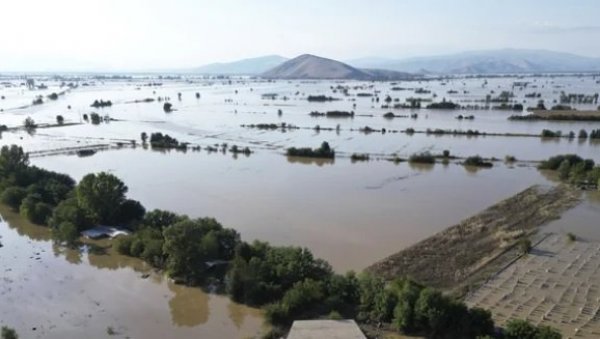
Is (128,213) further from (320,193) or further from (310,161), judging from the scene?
(310,161)

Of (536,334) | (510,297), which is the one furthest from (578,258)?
(536,334)

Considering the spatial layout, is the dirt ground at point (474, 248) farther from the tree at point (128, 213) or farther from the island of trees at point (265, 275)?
the tree at point (128, 213)

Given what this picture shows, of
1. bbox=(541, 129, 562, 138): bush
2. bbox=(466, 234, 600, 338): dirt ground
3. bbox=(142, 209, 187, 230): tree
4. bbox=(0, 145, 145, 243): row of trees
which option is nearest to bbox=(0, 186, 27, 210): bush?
bbox=(0, 145, 145, 243): row of trees

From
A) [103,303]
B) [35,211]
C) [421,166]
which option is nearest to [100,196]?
[35,211]

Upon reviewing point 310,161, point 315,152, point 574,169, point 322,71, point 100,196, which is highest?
point 322,71

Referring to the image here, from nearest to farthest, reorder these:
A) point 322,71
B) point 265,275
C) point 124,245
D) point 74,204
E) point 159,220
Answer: point 265,275, point 124,245, point 159,220, point 74,204, point 322,71

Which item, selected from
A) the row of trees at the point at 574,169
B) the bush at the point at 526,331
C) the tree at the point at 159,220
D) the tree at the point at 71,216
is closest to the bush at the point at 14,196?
the tree at the point at 71,216

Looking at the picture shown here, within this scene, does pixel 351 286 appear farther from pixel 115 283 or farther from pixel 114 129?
pixel 114 129

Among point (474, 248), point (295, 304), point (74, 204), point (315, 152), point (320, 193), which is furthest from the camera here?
point (315, 152)
